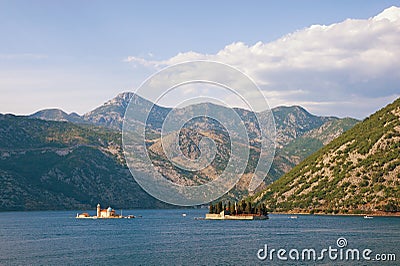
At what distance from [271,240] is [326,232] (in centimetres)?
2742

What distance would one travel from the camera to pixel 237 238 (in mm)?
150000

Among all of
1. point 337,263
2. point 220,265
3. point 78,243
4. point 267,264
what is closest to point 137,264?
point 220,265

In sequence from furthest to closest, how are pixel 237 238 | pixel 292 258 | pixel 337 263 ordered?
pixel 237 238 < pixel 292 258 < pixel 337 263

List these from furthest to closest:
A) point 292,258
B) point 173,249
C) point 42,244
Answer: point 42,244, point 173,249, point 292,258

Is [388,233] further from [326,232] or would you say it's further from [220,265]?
[220,265]

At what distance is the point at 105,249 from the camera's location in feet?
416

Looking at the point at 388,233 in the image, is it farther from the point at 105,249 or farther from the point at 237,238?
the point at 105,249

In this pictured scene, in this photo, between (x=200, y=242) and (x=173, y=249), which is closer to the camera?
(x=173, y=249)

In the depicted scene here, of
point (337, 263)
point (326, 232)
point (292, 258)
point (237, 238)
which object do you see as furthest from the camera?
point (326, 232)

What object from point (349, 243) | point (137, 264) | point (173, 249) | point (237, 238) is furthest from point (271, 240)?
point (137, 264)

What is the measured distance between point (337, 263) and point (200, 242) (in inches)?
1942

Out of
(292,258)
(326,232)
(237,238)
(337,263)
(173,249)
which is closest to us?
(337,263)

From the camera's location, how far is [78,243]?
A: 142000 mm

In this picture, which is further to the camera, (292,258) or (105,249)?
(105,249)
